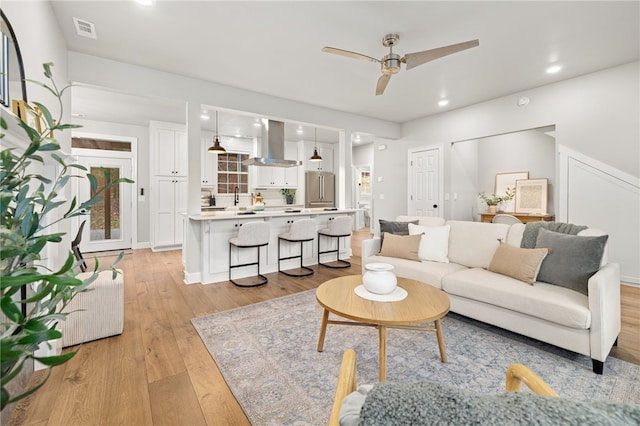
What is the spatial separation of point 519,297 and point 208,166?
257 inches

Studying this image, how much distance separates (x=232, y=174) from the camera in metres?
7.36

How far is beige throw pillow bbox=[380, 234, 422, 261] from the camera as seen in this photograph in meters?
3.12

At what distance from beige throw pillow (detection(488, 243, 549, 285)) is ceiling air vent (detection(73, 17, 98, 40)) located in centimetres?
442

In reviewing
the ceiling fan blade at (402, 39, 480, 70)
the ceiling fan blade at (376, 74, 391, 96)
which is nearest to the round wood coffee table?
the ceiling fan blade at (402, 39, 480, 70)

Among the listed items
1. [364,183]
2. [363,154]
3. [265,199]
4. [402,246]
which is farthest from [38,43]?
[364,183]

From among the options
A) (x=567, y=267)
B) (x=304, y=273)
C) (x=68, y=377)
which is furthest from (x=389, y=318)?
(x=304, y=273)

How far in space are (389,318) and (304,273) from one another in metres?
2.79

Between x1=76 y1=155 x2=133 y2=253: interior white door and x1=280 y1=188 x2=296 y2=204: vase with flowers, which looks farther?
x1=280 y1=188 x2=296 y2=204: vase with flowers

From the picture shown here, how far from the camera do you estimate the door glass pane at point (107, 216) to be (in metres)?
5.83

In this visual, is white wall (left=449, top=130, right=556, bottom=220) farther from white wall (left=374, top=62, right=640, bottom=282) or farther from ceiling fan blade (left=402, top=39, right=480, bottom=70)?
ceiling fan blade (left=402, top=39, right=480, bottom=70)

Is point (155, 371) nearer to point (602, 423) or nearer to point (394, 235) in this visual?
point (602, 423)

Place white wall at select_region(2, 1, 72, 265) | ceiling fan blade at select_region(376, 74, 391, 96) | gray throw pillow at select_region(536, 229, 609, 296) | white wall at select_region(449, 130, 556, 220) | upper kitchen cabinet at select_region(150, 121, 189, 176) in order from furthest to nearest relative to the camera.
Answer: upper kitchen cabinet at select_region(150, 121, 189, 176), white wall at select_region(449, 130, 556, 220), ceiling fan blade at select_region(376, 74, 391, 96), gray throw pillow at select_region(536, 229, 609, 296), white wall at select_region(2, 1, 72, 265)

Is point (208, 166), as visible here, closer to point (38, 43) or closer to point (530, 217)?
point (38, 43)

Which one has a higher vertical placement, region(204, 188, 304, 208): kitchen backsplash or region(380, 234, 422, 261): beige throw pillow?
region(204, 188, 304, 208): kitchen backsplash
